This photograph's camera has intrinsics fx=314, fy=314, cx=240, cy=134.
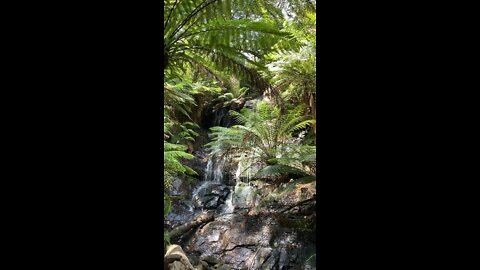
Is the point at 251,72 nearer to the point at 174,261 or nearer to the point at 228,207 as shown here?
→ the point at 174,261

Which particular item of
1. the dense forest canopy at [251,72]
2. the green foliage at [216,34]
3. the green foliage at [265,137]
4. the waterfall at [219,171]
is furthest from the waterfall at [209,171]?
the green foliage at [216,34]

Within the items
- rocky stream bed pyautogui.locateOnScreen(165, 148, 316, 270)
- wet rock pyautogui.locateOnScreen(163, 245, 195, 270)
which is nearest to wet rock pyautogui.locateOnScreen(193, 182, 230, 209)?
rocky stream bed pyautogui.locateOnScreen(165, 148, 316, 270)

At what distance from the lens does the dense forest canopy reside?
194 centimetres

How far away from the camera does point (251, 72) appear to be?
6.95ft

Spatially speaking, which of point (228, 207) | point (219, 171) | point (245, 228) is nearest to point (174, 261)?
point (245, 228)

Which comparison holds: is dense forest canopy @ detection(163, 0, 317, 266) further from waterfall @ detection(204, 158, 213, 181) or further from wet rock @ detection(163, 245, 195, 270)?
waterfall @ detection(204, 158, 213, 181)

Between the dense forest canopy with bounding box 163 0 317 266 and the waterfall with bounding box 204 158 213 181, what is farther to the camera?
the waterfall with bounding box 204 158 213 181

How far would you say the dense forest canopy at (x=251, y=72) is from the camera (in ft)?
→ 6.35

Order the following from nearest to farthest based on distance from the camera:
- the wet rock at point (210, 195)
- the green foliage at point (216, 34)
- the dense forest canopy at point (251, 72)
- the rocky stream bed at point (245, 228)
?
the green foliage at point (216, 34), the dense forest canopy at point (251, 72), the rocky stream bed at point (245, 228), the wet rock at point (210, 195)

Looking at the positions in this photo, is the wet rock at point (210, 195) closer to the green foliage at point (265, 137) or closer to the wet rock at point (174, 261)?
the green foliage at point (265, 137)

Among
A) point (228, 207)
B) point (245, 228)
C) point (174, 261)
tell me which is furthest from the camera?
point (228, 207)
